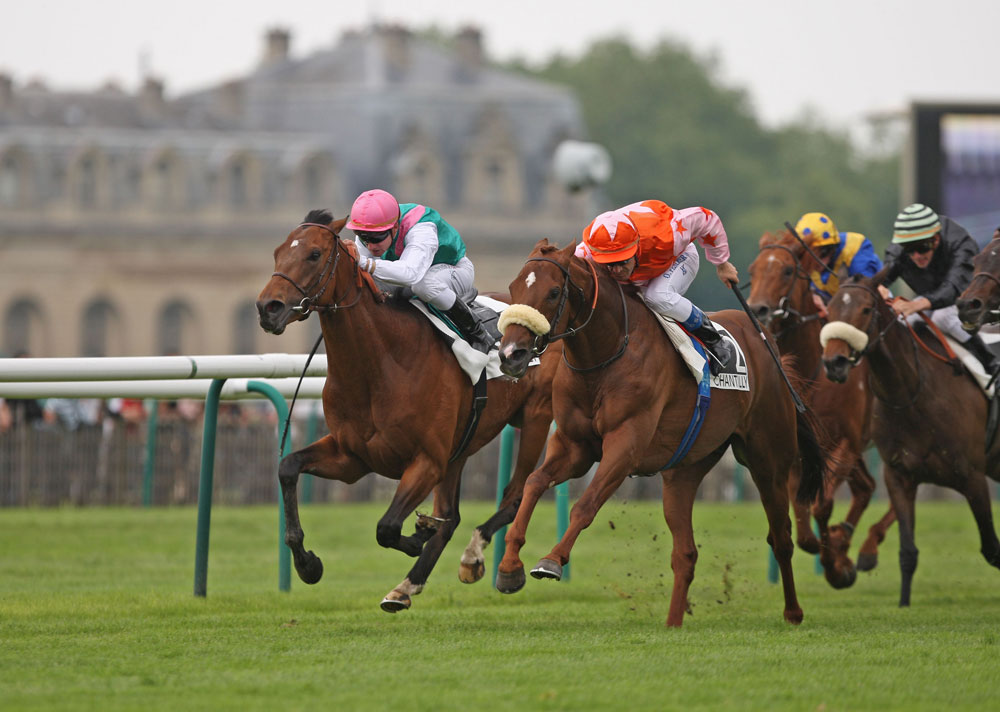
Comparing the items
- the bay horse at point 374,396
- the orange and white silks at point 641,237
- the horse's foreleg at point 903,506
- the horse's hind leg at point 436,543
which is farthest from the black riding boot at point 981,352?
the bay horse at point 374,396

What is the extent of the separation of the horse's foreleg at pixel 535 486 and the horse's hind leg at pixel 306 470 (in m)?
0.82

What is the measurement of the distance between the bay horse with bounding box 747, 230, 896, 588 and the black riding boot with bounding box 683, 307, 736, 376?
6.21ft

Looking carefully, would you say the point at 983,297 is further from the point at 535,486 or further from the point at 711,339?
the point at 535,486

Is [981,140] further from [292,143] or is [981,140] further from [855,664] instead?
[292,143]

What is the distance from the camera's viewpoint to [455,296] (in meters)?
8.80

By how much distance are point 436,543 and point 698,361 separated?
153 cm

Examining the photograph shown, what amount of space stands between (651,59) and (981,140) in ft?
203

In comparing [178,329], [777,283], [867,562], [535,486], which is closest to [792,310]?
[777,283]

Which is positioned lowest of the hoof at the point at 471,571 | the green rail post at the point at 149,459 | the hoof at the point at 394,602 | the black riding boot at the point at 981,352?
the green rail post at the point at 149,459

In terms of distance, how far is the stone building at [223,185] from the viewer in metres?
56.4

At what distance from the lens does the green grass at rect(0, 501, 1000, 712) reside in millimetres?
6355

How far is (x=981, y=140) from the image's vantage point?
21.3 metres

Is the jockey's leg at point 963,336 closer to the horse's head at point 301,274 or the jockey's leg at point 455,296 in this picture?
the jockey's leg at point 455,296

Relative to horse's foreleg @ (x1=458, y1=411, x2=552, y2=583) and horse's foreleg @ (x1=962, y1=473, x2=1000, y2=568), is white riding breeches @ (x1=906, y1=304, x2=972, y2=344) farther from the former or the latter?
horse's foreleg @ (x1=458, y1=411, x2=552, y2=583)
